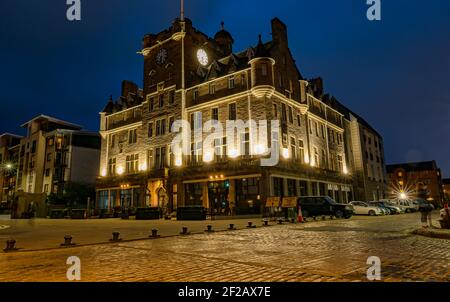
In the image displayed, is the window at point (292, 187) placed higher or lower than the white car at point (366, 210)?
higher

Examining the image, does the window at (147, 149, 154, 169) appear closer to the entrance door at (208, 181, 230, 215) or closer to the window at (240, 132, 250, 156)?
the entrance door at (208, 181, 230, 215)

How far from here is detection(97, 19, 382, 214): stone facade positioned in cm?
2941

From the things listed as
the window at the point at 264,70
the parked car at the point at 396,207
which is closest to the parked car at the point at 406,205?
the parked car at the point at 396,207

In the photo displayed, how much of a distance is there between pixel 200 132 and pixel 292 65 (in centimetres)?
1320

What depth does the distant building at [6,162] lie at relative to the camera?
66.2 meters

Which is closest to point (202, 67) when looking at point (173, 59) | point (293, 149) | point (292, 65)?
point (173, 59)

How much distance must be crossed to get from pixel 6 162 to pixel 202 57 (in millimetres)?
56064

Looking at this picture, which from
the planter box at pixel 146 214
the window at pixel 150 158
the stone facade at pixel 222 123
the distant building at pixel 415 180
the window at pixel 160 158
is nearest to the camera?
the planter box at pixel 146 214

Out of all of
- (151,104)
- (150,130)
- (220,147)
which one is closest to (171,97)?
(151,104)

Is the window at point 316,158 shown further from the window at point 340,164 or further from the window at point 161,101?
the window at point 161,101

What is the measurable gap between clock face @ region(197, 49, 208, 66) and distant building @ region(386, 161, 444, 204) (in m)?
61.6

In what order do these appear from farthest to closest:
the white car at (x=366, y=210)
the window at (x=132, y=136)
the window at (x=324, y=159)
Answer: the window at (x=132, y=136), the window at (x=324, y=159), the white car at (x=366, y=210)

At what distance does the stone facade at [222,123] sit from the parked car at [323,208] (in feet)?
13.4
